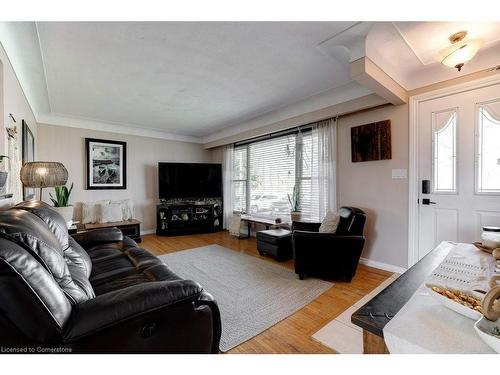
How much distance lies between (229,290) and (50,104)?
3873mm

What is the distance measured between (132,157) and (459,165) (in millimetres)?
5385

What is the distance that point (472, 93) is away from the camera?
8.00 ft

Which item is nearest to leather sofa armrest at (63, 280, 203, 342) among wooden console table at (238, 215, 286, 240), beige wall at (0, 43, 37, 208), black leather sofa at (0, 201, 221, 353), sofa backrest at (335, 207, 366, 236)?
black leather sofa at (0, 201, 221, 353)

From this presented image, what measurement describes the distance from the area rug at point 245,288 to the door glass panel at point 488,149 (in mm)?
1855

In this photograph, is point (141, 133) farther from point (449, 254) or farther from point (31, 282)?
point (449, 254)

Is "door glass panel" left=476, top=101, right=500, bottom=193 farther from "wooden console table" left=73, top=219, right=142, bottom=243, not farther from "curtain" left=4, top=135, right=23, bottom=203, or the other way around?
"wooden console table" left=73, top=219, right=142, bottom=243

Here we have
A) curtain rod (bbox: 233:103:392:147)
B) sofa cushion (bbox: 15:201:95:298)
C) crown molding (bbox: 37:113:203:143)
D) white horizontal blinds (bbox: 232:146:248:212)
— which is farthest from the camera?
white horizontal blinds (bbox: 232:146:248:212)

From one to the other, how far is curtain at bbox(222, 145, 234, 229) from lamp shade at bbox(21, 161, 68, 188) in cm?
336

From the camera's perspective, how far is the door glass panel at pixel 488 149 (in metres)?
2.31

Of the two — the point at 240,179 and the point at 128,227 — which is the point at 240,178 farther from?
the point at 128,227

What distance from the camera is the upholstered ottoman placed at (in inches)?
132

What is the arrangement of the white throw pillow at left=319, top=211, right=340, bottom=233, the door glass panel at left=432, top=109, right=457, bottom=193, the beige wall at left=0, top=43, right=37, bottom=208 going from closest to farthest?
the beige wall at left=0, top=43, right=37, bottom=208
the door glass panel at left=432, top=109, right=457, bottom=193
the white throw pillow at left=319, top=211, right=340, bottom=233

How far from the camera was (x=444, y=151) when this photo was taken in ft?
8.62
